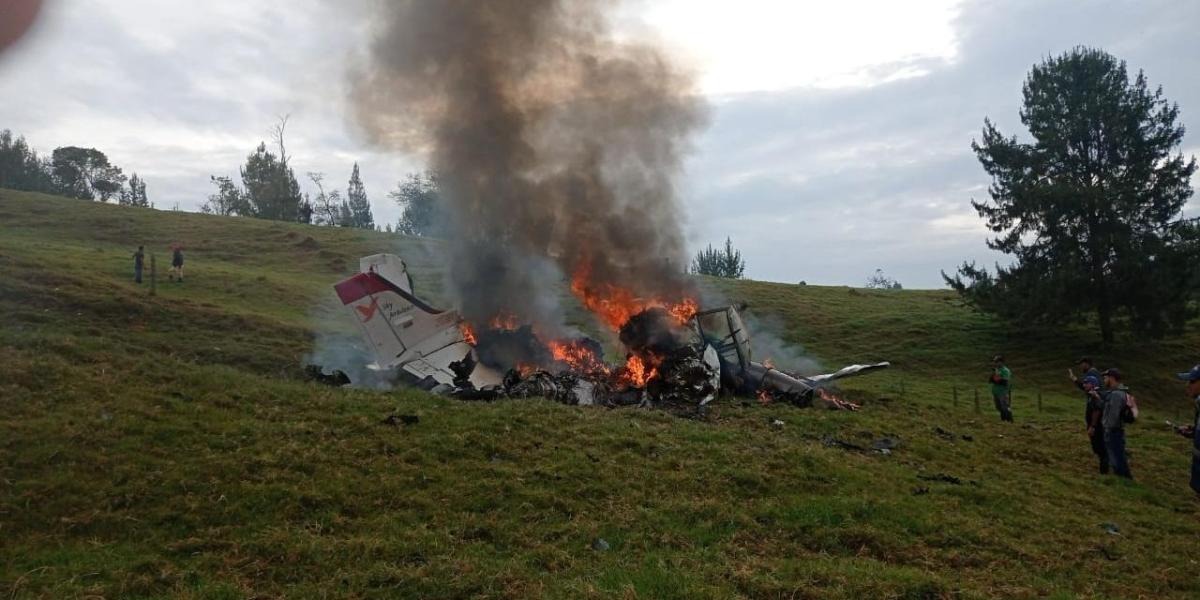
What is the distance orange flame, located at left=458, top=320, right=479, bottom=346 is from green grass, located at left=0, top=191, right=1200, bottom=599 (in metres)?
4.17

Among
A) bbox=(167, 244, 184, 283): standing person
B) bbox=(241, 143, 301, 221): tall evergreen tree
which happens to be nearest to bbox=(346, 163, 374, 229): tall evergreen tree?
bbox=(241, 143, 301, 221): tall evergreen tree

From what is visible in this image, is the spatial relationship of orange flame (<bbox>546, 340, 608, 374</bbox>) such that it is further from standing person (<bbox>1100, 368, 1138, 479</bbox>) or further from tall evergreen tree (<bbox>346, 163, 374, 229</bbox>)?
tall evergreen tree (<bbox>346, 163, 374, 229</bbox>)

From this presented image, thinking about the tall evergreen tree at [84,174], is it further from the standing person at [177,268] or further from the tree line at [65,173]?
the standing person at [177,268]

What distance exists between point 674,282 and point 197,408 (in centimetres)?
1179

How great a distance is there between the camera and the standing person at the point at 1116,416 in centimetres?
1124

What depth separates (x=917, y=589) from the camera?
6.06m

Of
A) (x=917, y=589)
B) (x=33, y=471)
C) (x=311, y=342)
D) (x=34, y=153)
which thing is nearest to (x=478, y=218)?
(x=311, y=342)

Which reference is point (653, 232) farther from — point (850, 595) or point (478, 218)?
point (850, 595)

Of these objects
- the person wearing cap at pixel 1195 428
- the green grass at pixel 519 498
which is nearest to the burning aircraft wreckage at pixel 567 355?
the green grass at pixel 519 498

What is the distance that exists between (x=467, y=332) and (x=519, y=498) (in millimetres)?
9547

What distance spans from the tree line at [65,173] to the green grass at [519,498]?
86.4m

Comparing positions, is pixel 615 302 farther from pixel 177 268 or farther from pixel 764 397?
pixel 177 268

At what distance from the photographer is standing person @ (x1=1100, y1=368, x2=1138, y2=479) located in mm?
11242

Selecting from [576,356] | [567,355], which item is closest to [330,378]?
[567,355]
